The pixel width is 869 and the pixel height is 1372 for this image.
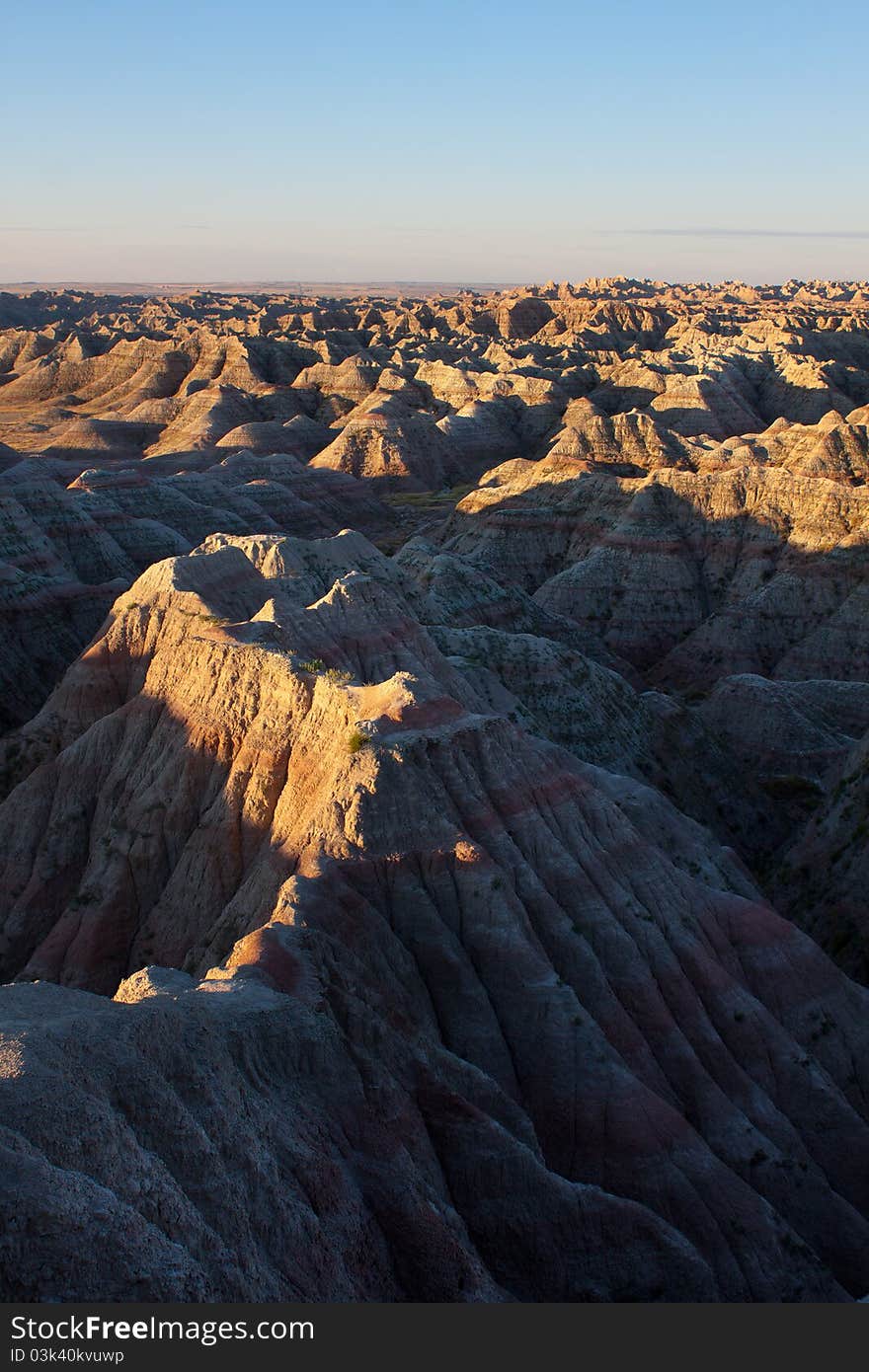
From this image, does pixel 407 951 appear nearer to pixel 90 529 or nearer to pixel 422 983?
pixel 422 983

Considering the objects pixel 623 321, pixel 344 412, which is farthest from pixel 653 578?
pixel 623 321

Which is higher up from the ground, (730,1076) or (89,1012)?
(89,1012)

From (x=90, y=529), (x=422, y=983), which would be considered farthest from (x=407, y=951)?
(x=90, y=529)

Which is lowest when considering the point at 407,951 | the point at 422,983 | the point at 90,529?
the point at 422,983

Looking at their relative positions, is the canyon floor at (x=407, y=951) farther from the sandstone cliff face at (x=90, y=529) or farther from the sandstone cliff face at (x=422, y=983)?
the sandstone cliff face at (x=90, y=529)

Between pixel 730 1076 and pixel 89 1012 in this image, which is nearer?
pixel 89 1012

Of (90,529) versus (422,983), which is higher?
(90,529)

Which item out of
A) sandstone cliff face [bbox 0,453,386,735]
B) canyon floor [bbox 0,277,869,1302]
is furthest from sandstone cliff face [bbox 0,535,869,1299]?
sandstone cliff face [bbox 0,453,386,735]

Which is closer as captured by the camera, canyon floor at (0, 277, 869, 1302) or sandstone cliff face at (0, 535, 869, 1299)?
canyon floor at (0, 277, 869, 1302)

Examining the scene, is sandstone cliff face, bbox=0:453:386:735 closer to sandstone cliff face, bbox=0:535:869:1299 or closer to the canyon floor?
the canyon floor

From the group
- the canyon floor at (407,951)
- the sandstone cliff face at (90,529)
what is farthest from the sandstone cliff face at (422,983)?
the sandstone cliff face at (90,529)

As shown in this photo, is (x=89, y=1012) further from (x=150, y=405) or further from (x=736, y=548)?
(x=150, y=405)
